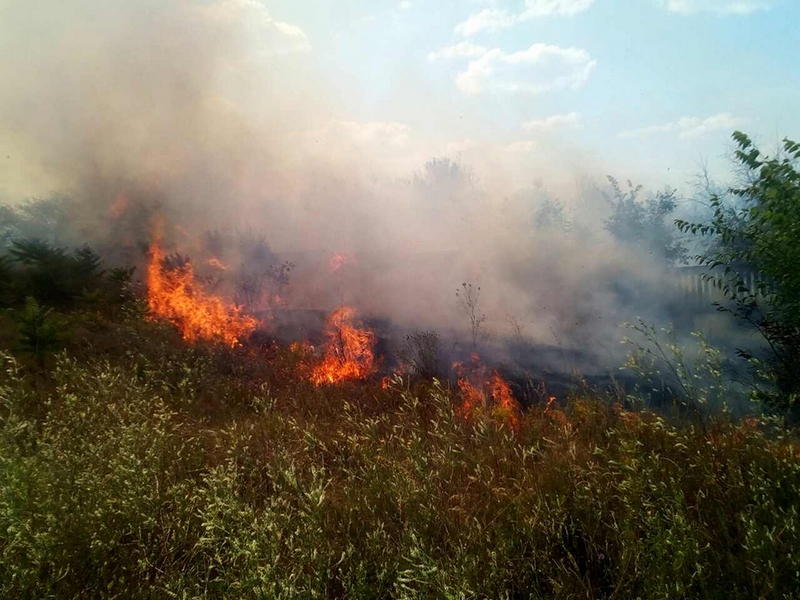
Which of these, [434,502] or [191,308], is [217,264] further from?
[434,502]

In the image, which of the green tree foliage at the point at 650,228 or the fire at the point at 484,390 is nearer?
the fire at the point at 484,390

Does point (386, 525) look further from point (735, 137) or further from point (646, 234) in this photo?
point (646, 234)

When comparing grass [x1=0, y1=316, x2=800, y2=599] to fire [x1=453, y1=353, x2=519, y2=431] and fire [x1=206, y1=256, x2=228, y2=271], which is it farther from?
fire [x1=206, y1=256, x2=228, y2=271]

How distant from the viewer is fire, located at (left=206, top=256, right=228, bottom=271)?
8.84 metres

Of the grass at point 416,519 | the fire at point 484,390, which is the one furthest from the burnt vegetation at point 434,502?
the fire at point 484,390

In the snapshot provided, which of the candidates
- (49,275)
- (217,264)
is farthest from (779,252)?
(49,275)

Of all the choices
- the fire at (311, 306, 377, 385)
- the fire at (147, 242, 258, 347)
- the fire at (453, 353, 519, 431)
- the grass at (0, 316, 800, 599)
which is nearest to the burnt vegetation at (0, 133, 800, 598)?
the grass at (0, 316, 800, 599)

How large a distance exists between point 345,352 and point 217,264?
3.96m

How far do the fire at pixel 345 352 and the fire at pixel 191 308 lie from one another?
1.38 meters

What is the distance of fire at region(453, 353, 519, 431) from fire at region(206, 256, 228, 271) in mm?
5183

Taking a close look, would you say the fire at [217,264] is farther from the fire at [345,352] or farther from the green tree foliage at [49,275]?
the fire at [345,352]

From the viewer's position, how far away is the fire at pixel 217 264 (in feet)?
29.0

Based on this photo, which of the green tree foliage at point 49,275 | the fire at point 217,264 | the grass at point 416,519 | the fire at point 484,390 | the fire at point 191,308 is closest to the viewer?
the grass at point 416,519

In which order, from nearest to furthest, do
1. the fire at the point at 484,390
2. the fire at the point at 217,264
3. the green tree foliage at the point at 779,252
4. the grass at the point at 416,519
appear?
1. the grass at the point at 416,519
2. the green tree foliage at the point at 779,252
3. the fire at the point at 484,390
4. the fire at the point at 217,264
